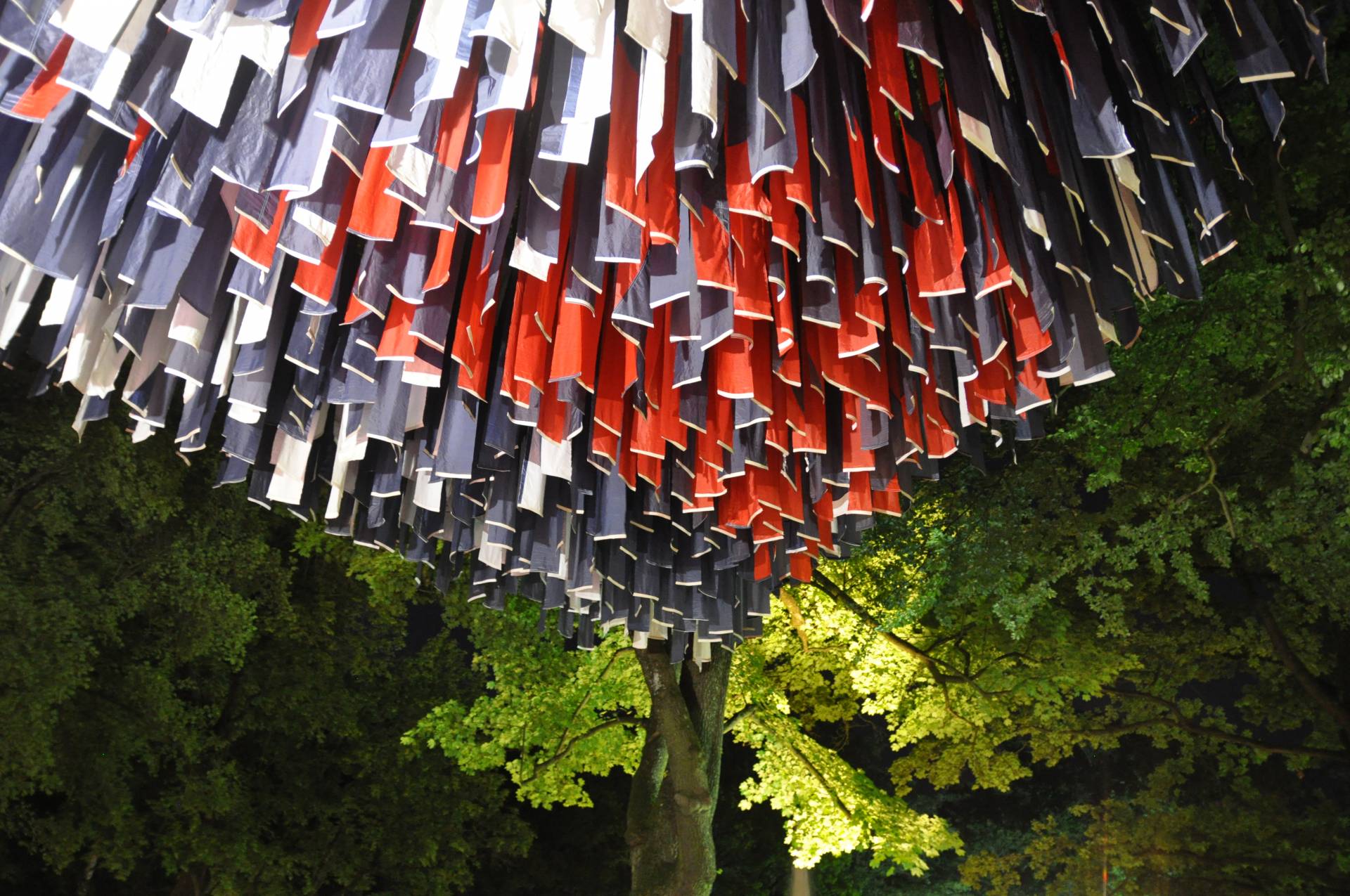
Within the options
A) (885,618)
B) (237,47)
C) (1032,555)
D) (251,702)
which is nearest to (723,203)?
(237,47)

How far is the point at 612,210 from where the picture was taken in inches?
60.5

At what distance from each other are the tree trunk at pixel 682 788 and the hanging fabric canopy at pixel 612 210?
5.50 metres

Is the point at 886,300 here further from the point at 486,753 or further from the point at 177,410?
the point at 177,410

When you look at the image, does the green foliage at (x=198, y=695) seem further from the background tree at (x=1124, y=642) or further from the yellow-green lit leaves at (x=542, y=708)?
the background tree at (x=1124, y=642)

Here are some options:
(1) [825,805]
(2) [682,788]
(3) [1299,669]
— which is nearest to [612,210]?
(2) [682,788]

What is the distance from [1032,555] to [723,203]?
5856mm

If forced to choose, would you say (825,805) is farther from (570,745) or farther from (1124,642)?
(1124,642)

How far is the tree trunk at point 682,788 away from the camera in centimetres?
745

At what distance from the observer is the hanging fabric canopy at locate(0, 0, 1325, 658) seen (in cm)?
137

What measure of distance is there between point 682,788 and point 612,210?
652 cm

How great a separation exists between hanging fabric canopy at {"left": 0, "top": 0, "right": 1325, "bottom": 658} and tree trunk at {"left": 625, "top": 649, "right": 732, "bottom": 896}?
550 centimetres

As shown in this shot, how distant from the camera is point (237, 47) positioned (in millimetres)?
1311

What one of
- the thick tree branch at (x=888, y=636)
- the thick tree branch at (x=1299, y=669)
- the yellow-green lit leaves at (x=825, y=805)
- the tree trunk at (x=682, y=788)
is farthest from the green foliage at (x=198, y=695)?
the thick tree branch at (x=1299, y=669)

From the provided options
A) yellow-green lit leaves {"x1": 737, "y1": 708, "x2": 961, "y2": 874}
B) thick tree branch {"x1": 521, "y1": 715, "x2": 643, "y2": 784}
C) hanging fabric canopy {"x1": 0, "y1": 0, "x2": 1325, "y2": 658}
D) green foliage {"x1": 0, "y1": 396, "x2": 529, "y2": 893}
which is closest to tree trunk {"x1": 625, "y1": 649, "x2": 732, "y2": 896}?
yellow-green lit leaves {"x1": 737, "y1": 708, "x2": 961, "y2": 874}
